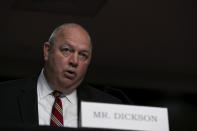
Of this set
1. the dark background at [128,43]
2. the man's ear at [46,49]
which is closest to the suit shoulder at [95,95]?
the man's ear at [46,49]

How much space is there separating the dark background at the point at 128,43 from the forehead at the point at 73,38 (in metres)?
2.20

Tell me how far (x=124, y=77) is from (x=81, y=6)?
2591mm

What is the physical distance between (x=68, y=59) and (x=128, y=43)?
3.53 m

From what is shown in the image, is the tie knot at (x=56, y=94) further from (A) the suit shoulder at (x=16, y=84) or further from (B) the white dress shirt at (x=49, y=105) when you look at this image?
(A) the suit shoulder at (x=16, y=84)

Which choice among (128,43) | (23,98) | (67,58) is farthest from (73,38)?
(128,43)

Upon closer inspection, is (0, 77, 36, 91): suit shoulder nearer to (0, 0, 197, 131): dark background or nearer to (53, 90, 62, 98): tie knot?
(53, 90, 62, 98): tie knot

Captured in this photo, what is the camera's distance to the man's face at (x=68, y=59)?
1756mm

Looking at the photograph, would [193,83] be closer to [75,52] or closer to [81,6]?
[81,6]

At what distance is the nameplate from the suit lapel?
14.7 inches

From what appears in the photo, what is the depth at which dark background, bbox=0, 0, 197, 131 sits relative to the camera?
14.0 feet

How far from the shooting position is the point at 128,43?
17.2 ft

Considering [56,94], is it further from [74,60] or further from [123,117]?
[123,117]

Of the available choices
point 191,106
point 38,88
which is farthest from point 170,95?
point 38,88

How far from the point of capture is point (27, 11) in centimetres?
438
